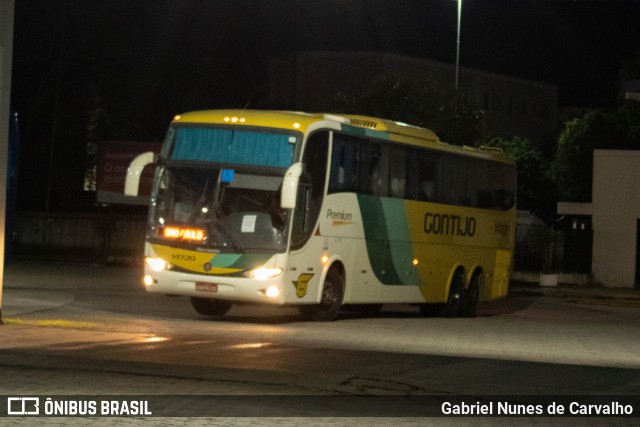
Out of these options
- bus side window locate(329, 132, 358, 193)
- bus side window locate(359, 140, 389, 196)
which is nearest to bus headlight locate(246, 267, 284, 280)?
bus side window locate(329, 132, 358, 193)

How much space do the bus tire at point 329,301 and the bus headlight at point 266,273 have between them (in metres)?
1.55

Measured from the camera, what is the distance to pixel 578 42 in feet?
321

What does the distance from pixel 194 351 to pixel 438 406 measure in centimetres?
477

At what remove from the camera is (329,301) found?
24062 mm

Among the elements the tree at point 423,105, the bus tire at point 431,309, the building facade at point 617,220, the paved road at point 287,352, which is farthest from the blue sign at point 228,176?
the tree at point 423,105

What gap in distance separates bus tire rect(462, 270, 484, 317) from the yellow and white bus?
277cm

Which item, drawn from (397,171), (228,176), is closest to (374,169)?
(397,171)

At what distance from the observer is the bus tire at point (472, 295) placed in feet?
96.7

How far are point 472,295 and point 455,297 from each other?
0.89 meters

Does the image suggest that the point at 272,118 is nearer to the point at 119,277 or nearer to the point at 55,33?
the point at 119,277

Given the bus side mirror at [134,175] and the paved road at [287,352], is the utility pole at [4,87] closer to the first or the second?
the paved road at [287,352]

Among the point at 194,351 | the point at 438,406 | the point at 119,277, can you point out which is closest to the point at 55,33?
the point at 119,277

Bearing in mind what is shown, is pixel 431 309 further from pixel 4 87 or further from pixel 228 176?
pixel 4 87

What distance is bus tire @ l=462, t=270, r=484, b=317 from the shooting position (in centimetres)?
2946
